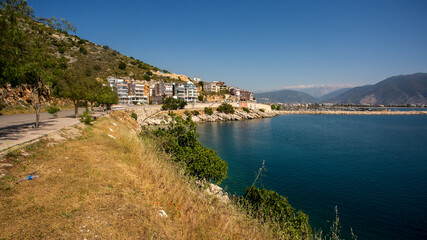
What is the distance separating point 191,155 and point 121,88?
79.4 m

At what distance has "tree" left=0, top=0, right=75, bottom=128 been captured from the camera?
997cm

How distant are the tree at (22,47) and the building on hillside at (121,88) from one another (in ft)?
237

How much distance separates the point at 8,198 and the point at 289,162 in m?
26.8

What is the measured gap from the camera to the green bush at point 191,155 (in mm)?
13914

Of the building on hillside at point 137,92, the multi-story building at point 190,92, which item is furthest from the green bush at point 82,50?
the multi-story building at point 190,92

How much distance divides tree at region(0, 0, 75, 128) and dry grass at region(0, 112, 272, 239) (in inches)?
203

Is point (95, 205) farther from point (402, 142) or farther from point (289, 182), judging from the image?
point (402, 142)

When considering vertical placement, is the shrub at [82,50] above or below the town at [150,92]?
above

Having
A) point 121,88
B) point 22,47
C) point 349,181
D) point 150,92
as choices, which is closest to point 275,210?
point 349,181

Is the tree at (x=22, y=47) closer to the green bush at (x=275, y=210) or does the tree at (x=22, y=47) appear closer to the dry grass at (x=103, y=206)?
the dry grass at (x=103, y=206)

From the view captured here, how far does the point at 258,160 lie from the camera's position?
27031mm

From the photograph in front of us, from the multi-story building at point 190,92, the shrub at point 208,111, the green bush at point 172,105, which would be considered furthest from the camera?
the multi-story building at point 190,92

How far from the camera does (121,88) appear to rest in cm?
8294

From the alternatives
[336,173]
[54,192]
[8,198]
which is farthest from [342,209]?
[8,198]
